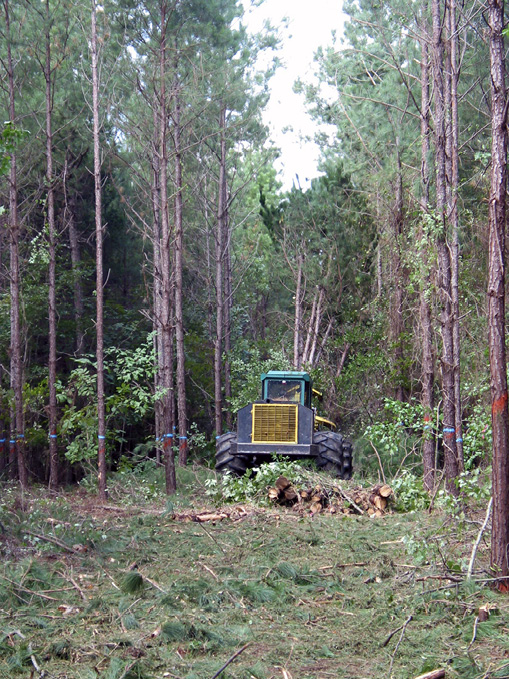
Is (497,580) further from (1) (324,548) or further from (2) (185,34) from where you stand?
(2) (185,34)

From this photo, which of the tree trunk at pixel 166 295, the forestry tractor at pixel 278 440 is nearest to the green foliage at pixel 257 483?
the forestry tractor at pixel 278 440

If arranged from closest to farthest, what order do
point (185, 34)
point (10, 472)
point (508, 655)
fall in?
point (508, 655), point (10, 472), point (185, 34)

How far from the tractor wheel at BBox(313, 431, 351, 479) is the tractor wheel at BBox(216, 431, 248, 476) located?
1514 mm

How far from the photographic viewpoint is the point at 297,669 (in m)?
4.89

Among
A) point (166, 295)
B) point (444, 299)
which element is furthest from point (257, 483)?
point (444, 299)

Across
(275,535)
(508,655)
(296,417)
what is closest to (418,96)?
(296,417)

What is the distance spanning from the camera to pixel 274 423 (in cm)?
1412

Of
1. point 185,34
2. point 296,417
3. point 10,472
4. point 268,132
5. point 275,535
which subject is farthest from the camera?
point 268,132

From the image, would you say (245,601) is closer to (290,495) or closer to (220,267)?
(290,495)

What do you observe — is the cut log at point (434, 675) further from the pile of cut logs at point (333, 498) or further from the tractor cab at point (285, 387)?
the tractor cab at point (285, 387)

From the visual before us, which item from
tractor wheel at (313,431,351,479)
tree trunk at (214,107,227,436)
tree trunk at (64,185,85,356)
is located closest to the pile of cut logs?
tractor wheel at (313,431,351,479)

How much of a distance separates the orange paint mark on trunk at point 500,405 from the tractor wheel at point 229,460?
27.1 feet

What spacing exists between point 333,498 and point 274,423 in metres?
2.81

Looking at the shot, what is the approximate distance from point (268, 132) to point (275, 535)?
17.3 meters
